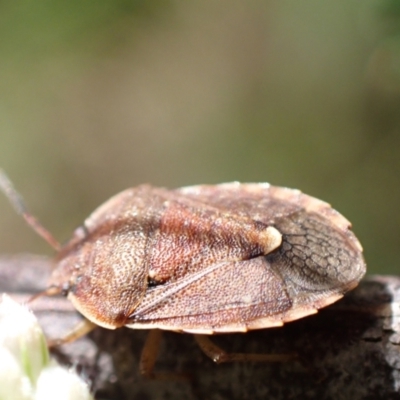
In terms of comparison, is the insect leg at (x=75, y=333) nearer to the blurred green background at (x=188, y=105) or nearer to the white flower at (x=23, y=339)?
the white flower at (x=23, y=339)

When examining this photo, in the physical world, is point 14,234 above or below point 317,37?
below

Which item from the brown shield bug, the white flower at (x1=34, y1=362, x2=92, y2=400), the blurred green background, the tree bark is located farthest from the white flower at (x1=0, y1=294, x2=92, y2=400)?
the blurred green background

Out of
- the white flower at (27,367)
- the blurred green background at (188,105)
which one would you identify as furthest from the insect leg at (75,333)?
the blurred green background at (188,105)

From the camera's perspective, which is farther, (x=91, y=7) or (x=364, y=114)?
(x=91, y=7)

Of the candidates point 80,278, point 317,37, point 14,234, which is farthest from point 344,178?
point 14,234

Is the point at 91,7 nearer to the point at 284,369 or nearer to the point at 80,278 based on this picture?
the point at 80,278

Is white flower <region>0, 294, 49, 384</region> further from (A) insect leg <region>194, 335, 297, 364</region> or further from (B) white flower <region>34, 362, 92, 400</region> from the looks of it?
(A) insect leg <region>194, 335, 297, 364</region>
